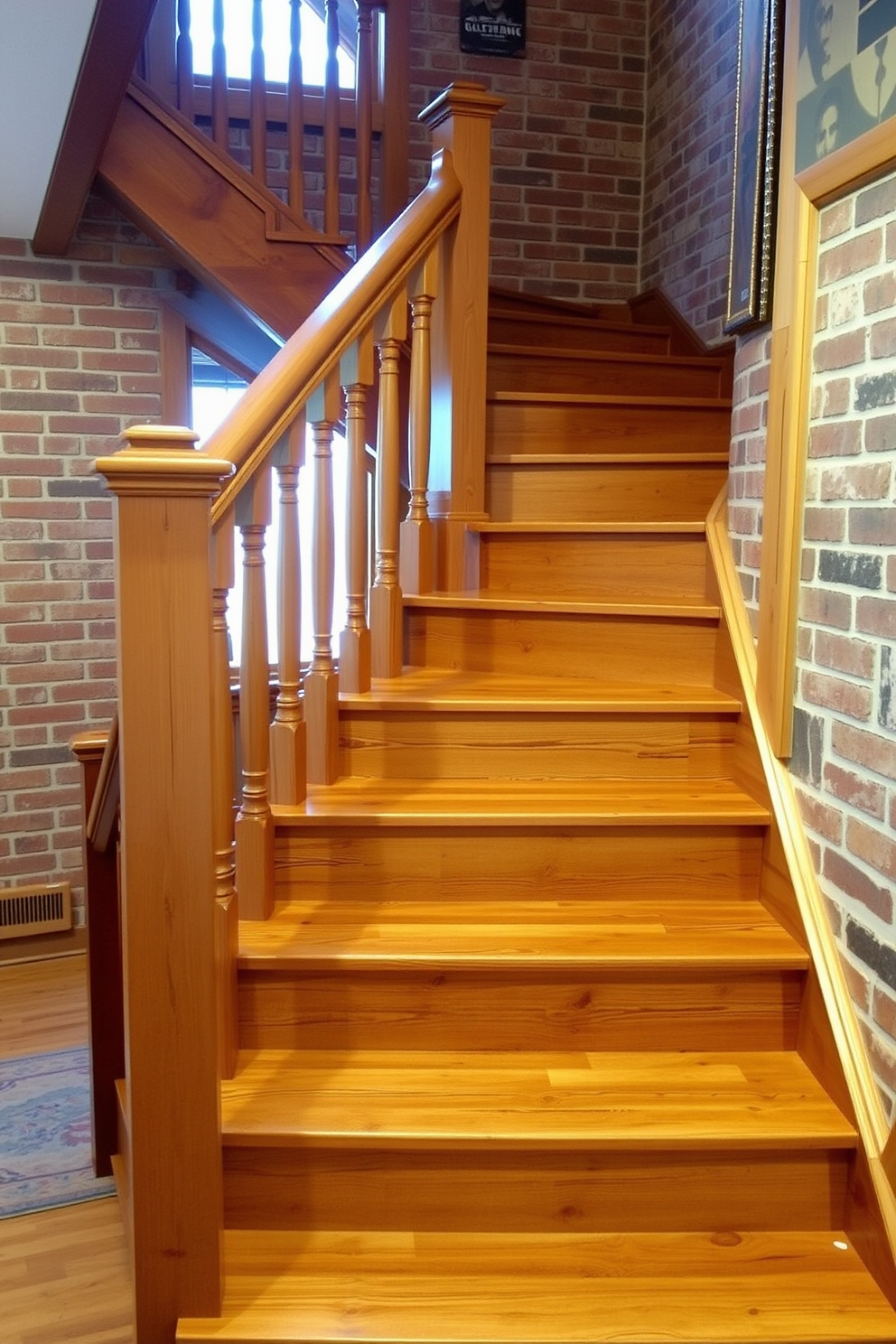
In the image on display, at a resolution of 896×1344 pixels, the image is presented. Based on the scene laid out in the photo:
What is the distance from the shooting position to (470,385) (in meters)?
2.77

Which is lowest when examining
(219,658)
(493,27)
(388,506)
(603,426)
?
(219,658)

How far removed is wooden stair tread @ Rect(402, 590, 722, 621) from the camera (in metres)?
2.48

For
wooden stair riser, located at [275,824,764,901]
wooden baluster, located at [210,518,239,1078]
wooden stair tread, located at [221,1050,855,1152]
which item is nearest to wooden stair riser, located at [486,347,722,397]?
wooden stair riser, located at [275,824,764,901]

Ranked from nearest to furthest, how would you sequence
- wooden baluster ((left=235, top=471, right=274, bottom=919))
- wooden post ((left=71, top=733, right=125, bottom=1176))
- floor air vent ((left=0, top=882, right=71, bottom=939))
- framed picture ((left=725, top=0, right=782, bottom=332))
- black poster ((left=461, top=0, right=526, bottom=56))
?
wooden baluster ((left=235, top=471, right=274, bottom=919)), framed picture ((left=725, top=0, right=782, bottom=332)), wooden post ((left=71, top=733, right=125, bottom=1176)), floor air vent ((left=0, top=882, right=71, bottom=939)), black poster ((left=461, top=0, right=526, bottom=56))

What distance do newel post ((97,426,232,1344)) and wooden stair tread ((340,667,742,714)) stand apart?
762 millimetres

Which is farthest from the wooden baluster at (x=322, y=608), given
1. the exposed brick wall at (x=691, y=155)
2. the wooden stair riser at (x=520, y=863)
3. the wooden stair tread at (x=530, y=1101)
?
the exposed brick wall at (x=691, y=155)

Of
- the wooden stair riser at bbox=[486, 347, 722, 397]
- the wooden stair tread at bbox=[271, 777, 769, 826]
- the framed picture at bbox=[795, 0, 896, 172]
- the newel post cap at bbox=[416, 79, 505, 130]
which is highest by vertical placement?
the newel post cap at bbox=[416, 79, 505, 130]

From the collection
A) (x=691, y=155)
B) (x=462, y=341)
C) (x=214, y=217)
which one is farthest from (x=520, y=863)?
(x=691, y=155)

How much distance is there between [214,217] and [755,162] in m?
1.66

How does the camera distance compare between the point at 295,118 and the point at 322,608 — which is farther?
the point at 295,118

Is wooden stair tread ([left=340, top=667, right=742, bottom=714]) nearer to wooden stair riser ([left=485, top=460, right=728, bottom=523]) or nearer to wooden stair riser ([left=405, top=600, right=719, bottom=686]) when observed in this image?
wooden stair riser ([left=405, top=600, right=719, bottom=686])

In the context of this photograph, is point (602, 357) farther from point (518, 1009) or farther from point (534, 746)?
point (518, 1009)

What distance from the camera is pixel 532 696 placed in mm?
2365

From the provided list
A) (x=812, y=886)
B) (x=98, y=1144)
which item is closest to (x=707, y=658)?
(x=812, y=886)
